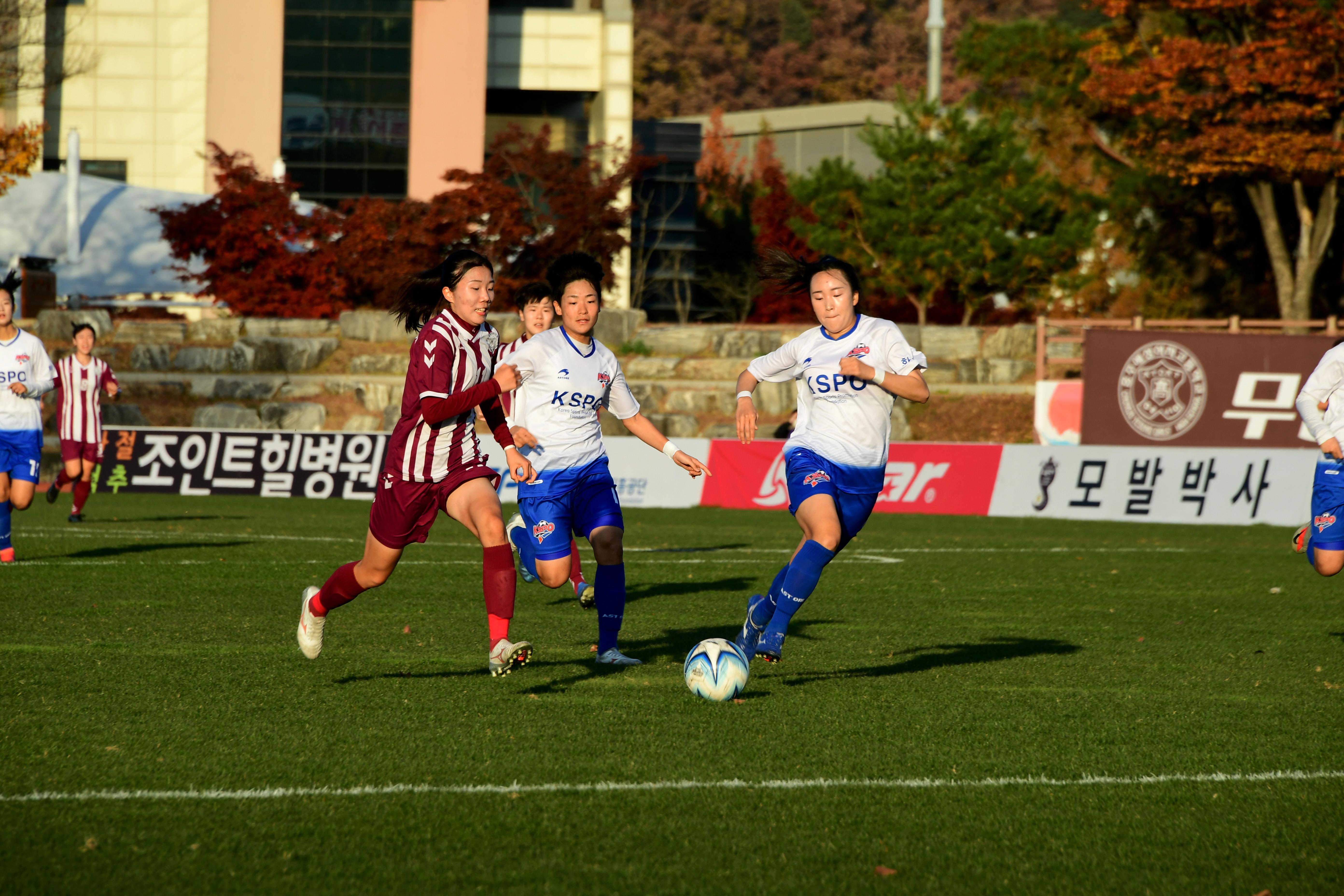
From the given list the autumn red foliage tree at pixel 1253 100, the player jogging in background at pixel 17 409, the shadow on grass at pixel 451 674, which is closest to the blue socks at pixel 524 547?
the shadow on grass at pixel 451 674

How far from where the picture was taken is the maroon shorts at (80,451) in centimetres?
1609

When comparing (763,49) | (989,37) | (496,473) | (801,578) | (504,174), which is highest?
(763,49)

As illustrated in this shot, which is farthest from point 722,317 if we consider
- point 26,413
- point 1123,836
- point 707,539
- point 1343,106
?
point 1123,836

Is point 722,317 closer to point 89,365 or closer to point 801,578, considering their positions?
point 89,365

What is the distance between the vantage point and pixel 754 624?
283 inches

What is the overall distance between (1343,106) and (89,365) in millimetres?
25275

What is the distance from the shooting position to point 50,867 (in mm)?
4094

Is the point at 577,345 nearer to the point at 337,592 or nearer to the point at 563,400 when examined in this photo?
the point at 563,400

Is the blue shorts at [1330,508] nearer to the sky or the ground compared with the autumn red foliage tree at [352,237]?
nearer to the ground

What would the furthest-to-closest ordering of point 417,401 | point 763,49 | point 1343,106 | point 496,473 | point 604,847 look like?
point 763,49, point 1343,106, point 496,473, point 417,401, point 604,847

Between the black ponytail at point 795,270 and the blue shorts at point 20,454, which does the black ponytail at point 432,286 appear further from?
the blue shorts at point 20,454

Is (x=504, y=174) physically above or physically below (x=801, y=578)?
above

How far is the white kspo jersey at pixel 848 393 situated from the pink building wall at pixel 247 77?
33956 millimetres

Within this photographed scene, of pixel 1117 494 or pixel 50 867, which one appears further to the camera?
pixel 1117 494
